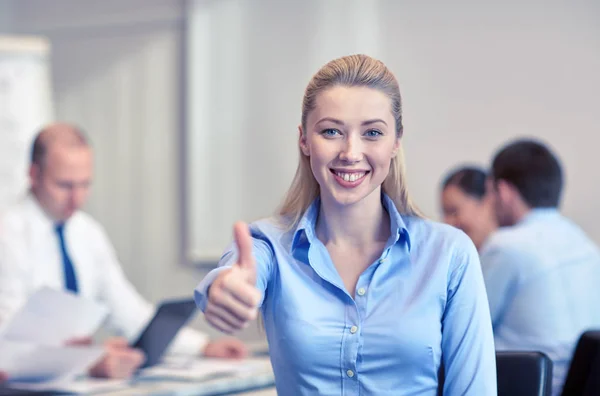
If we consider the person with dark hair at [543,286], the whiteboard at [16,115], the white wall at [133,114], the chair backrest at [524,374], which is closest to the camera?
the chair backrest at [524,374]

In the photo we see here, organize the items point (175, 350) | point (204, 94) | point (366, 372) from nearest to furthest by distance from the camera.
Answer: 1. point (366, 372)
2. point (175, 350)
3. point (204, 94)

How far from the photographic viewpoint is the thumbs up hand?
1.18 metres

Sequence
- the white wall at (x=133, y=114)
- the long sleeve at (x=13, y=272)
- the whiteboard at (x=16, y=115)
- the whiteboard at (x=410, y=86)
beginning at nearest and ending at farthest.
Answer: the long sleeve at (x=13, y=272) → the whiteboard at (x=410, y=86) → the whiteboard at (x=16, y=115) → the white wall at (x=133, y=114)

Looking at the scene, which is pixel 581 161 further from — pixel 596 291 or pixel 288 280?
pixel 288 280

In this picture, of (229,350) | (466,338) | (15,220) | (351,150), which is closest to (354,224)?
(351,150)

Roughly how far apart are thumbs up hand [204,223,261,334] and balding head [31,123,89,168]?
218 centimetres

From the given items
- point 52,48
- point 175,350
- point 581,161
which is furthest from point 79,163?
point 52,48

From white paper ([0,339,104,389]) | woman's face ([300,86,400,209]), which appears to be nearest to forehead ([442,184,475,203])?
white paper ([0,339,104,389])

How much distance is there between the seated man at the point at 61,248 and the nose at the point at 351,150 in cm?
177

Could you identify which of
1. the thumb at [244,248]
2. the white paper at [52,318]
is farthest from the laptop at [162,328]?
the thumb at [244,248]

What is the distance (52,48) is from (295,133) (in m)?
2.10

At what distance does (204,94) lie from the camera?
545cm

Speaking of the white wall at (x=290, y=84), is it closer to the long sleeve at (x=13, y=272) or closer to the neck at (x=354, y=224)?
the long sleeve at (x=13, y=272)

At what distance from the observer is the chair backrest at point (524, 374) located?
177 cm
